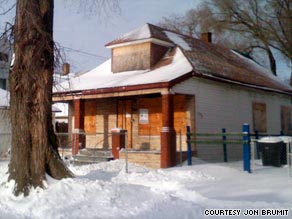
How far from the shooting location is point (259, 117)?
2283 centimetres

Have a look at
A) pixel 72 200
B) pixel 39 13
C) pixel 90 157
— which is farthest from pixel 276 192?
pixel 90 157

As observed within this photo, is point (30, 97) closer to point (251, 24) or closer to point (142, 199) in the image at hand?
point (142, 199)

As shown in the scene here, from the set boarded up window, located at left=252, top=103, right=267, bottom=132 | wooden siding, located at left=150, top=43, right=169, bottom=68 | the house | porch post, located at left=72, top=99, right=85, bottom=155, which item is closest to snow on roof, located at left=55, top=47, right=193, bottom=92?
the house

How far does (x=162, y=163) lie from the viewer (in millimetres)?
15570

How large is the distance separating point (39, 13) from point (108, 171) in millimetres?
5829

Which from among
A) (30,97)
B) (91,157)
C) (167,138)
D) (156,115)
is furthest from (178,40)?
(30,97)

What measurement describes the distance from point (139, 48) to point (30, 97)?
11332 millimetres

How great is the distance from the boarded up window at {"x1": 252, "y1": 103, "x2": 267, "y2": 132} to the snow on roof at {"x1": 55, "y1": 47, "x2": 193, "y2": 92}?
5667 mm

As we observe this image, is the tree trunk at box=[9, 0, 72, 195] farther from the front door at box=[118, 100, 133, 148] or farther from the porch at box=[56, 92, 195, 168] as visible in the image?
the front door at box=[118, 100, 133, 148]

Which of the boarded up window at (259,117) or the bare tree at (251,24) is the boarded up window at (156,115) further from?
the bare tree at (251,24)

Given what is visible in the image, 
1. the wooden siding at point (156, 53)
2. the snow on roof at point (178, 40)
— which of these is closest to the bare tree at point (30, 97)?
the wooden siding at point (156, 53)

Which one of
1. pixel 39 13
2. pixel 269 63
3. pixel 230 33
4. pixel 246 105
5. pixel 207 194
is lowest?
pixel 207 194

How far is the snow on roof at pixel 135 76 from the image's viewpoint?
17.0m

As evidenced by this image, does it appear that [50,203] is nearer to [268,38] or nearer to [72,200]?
[72,200]
